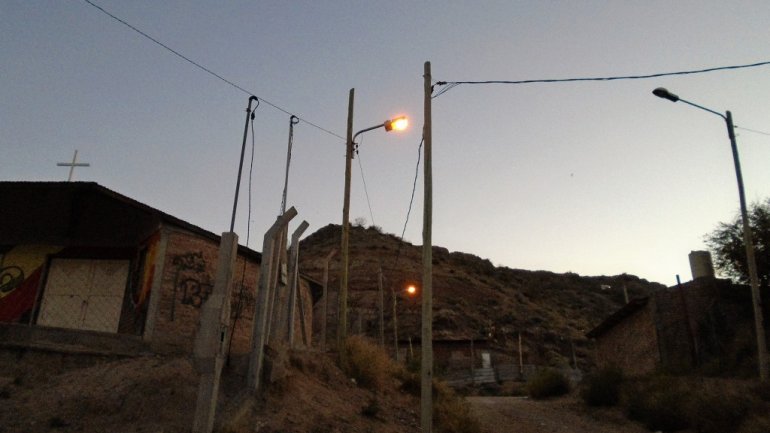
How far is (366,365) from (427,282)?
17.2 ft

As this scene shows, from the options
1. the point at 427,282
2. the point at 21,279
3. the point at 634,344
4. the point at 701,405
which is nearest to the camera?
the point at 427,282

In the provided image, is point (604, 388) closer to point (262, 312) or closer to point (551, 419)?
point (551, 419)

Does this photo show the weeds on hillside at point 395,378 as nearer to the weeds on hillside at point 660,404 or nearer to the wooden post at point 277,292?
the wooden post at point 277,292

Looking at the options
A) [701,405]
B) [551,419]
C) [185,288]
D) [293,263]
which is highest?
[293,263]

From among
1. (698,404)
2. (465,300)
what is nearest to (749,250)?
(698,404)

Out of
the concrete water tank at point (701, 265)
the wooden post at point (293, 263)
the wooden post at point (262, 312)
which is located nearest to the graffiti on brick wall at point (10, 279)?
the wooden post at point (293, 263)

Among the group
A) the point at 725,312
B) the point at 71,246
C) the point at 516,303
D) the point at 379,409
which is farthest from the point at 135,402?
the point at 516,303

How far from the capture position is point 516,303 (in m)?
63.0

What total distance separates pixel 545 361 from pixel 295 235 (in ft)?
134

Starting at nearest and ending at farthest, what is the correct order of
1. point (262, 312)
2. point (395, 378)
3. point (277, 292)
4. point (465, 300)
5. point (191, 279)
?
point (262, 312) < point (277, 292) < point (395, 378) < point (191, 279) < point (465, 300)

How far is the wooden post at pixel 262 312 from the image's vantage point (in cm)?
977

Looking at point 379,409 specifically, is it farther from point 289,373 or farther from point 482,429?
point 482,429

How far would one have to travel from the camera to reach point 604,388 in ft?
69.7

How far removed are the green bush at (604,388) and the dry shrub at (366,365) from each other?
953 cm
